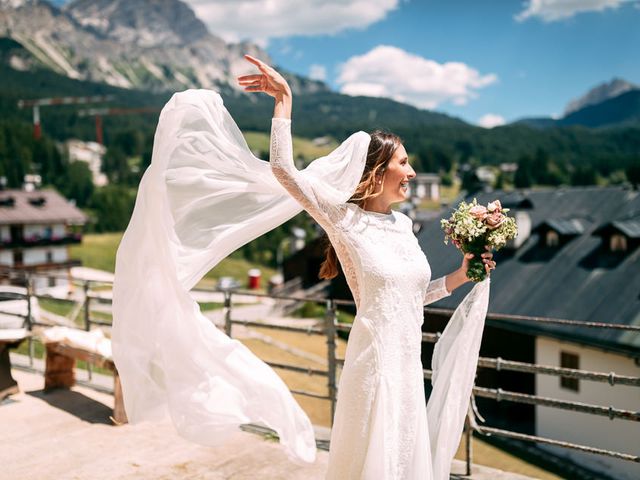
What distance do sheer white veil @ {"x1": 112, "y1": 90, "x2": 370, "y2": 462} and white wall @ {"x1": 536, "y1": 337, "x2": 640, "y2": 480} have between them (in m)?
14.9

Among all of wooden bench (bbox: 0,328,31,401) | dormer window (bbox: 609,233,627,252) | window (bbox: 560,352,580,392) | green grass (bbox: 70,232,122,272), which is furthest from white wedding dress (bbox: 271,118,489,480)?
green grass (bbox: 70,232,122,272)

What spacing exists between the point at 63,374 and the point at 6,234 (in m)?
53.8

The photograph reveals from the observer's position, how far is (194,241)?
150 inches

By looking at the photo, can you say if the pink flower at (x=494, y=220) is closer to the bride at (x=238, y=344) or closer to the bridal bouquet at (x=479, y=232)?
the bridal bouquet at (x=479, y=232)

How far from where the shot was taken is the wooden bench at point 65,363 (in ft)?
20.4

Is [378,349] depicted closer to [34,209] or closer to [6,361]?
[6,361]

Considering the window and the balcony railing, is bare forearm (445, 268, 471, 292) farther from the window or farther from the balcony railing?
the balcony railing

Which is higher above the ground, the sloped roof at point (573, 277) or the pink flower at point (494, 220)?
the pink flower at point (494, 220)

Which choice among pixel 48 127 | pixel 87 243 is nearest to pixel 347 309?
pixel 87 243

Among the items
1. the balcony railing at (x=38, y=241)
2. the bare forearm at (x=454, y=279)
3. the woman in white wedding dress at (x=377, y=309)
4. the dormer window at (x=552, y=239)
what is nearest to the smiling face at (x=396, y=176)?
the woman in white wedding dress at (x=377, y=309)

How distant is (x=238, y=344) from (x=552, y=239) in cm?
2564

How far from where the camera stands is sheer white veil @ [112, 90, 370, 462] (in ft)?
11.9

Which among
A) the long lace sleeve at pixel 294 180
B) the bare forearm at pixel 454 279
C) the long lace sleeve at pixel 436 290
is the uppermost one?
the long lace sleeve at pixel 294 180

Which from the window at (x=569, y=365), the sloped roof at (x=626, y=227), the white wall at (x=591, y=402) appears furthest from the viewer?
the sloped roof at (x=626, y=227)
